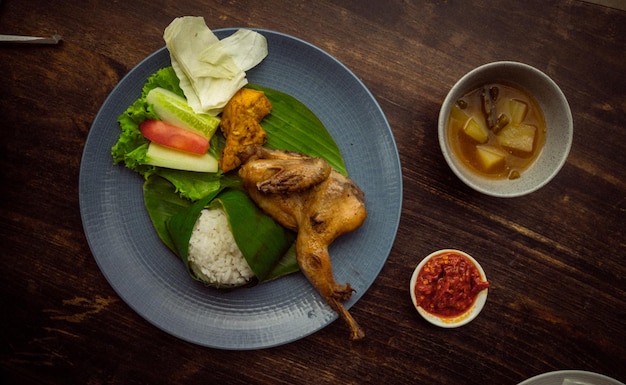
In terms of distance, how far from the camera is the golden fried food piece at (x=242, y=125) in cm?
235

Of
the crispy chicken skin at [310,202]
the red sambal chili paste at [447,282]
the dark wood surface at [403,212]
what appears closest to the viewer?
the crispy chicken skin at [310,202]

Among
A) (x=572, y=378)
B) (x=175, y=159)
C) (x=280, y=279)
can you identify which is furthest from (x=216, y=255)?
(x=572, y=378)

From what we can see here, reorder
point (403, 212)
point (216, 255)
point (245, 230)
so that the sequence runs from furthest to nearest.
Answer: point (403, 212), point (216, 255), point (245, 230)

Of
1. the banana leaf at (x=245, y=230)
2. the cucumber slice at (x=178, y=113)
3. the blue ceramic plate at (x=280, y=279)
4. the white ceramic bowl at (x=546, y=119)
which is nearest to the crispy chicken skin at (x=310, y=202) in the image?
the banana leaf at (x=245, y=230)

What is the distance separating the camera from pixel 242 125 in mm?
2354

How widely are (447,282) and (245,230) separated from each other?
1.09m

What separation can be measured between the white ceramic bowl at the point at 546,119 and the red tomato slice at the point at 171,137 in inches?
48.3

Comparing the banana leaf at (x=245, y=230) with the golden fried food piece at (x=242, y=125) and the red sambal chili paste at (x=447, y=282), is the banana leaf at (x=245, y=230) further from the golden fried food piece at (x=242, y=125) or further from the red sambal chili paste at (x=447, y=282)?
the red sambal chili paste at (x=447, y=282)

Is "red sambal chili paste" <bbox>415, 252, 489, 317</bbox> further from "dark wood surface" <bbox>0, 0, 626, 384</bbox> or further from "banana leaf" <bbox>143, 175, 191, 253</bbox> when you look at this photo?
"banana leaf" <bbox>143, 175, 191, 253</bbox>

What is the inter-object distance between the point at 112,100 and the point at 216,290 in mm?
1121

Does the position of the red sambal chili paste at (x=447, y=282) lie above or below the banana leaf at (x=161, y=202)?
below

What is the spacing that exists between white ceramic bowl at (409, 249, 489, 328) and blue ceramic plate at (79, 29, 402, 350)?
20 cm

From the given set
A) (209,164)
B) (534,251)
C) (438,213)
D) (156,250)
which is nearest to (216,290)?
(156,250)

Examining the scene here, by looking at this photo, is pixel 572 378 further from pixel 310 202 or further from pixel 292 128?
pixel 292 128
